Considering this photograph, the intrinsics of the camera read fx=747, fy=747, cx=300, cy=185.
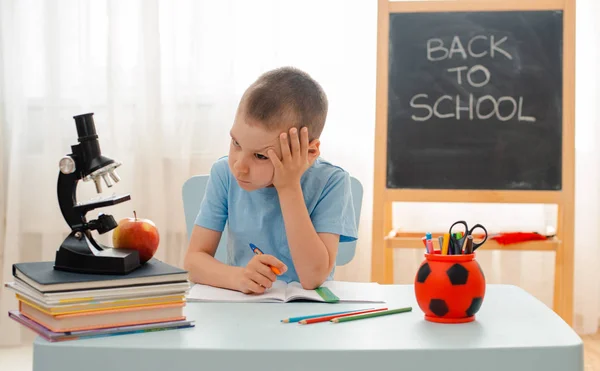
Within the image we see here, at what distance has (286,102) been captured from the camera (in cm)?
129

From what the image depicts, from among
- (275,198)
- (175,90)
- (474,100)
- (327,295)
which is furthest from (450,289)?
(175,90)

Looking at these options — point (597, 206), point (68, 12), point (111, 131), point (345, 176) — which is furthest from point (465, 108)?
point (68, 12)

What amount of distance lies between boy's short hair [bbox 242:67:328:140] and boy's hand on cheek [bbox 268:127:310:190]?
3cm

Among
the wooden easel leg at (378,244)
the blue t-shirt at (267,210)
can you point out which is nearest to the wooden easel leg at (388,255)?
the wooden easel leg at (378,244)

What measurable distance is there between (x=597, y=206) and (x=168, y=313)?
256 cm

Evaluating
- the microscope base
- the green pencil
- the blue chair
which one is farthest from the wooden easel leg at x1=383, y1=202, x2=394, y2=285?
the microscope base

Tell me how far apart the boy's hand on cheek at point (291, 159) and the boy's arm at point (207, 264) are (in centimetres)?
18

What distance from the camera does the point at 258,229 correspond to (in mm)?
1505

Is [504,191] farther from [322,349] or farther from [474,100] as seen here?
[322,349]

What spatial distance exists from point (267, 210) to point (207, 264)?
211 millimetres

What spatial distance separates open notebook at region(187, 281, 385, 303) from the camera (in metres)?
1.08

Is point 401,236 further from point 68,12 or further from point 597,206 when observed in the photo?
point 68,12

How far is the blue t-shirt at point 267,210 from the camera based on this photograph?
1.46 m

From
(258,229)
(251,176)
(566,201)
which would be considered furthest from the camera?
(566,201)
